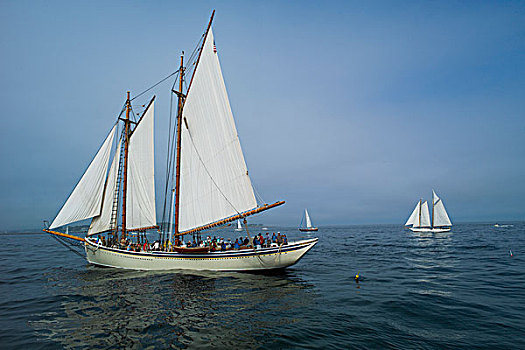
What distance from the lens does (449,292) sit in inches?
658

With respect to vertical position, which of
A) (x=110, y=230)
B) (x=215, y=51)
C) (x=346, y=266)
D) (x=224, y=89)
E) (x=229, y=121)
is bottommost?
(x=346, y=266)

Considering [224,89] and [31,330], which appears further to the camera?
[224,89]

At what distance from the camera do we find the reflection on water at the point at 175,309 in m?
10.7

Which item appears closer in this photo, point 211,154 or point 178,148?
point 211,154

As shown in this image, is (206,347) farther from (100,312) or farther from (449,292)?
(449,292)

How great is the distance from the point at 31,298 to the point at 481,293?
28.0 metres

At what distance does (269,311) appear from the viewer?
1370 cm

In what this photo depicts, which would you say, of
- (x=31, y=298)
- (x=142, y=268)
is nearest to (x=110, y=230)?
(x=142, y=268)

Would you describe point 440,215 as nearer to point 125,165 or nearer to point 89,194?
point 125,165

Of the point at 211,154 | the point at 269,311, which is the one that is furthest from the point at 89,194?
the point at 269,311

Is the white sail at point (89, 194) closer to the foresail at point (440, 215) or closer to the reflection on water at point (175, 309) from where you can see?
the reflection on water at point (175, 309)

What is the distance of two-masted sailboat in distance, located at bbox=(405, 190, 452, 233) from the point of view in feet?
281

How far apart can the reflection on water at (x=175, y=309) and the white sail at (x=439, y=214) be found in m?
82.3

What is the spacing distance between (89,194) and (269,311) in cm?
2370
